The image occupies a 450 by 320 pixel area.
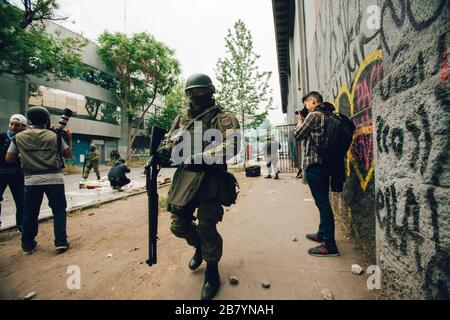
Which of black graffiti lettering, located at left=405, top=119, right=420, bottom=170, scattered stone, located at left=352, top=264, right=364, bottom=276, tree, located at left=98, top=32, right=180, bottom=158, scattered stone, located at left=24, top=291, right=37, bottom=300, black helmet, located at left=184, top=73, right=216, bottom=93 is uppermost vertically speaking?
tree, located at left=98, top=32, right=180, bottom=158

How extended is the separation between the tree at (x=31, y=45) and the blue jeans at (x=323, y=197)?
14882 millimetres

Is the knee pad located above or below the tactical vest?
below

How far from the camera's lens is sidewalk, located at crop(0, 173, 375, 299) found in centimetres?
209

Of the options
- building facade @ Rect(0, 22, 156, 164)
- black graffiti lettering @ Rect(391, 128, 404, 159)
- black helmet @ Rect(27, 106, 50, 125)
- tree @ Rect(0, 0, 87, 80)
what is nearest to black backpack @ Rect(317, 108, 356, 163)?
black graffiti lettering @ Rect(391, 128, 404, 159)

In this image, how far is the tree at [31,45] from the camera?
11.1 metres

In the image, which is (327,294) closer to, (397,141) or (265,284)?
(265,284)

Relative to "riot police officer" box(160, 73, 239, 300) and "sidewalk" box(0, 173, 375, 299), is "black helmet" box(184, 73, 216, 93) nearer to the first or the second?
"riot police officer" box(160, 73, 239, 300)

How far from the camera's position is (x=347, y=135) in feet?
8.54

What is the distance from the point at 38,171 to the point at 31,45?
14.2 m

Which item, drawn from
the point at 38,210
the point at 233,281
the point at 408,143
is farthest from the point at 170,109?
the point at 408,143

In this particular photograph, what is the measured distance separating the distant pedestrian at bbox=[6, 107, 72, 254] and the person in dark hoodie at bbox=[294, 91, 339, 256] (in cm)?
319

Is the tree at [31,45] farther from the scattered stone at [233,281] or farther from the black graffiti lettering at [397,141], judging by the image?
the black graffiti lettering at [397,141]
